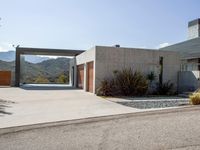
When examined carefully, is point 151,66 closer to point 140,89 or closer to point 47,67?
point 140,89

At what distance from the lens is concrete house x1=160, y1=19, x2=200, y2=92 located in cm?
1933

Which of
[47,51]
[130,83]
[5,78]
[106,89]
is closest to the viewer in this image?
[106,89]

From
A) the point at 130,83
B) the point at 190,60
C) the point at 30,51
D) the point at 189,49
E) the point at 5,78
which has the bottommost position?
the point at 130,83

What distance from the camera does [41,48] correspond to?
1172 inches

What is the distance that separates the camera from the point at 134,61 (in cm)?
1986

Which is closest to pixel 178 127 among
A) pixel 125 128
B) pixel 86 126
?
pixel 125 128

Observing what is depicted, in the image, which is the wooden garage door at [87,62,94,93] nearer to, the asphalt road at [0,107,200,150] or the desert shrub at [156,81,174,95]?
the desert shrub at [156,81,174,95]

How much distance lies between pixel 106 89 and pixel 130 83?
1721mm

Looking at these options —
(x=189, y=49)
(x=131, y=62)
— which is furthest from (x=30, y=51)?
(x=189, y=49)

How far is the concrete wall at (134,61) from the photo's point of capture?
63.2ft

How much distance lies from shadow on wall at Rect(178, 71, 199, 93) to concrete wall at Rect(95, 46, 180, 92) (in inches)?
17.5

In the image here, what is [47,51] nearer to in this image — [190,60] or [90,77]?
[90,77]

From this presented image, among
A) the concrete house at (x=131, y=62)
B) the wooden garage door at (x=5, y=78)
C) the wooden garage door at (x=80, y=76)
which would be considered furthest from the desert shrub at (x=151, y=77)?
the wooden garage door at (x=5, y=78)

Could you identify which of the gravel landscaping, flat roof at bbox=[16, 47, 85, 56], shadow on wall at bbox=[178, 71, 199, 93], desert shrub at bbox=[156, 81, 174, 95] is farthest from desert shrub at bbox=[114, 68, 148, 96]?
flat roof at bbox=[16, 47, 85, 56]
